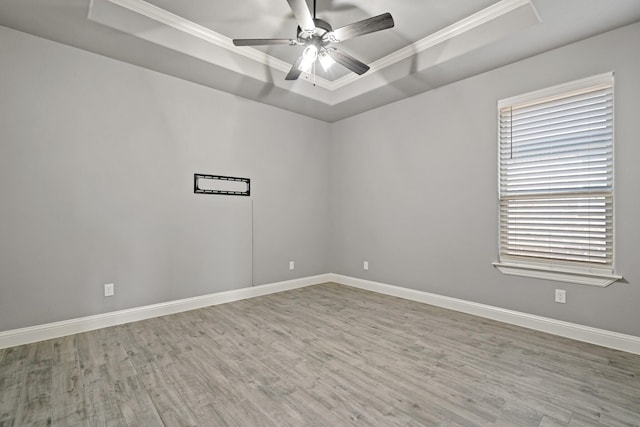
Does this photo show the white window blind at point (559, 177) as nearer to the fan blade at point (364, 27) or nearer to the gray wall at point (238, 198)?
the gray wall at point (238, 198)

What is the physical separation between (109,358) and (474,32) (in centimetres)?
432

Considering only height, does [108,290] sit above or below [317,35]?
below

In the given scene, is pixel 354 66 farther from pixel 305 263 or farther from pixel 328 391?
pixel 305 263

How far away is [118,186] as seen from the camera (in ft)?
10.6

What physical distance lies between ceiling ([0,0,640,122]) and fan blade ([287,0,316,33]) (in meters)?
0.53

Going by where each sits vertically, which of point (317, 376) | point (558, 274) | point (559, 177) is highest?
point (559, 177)

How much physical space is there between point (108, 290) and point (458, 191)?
3999mm

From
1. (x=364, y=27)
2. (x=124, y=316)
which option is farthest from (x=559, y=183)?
(x=124, y=316)

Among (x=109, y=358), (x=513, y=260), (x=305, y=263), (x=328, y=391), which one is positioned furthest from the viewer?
(x=305, y=263)

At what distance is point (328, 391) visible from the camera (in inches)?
79.3

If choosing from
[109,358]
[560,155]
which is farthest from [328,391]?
[560,155]

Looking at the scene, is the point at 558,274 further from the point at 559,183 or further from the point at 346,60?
the point at 346,60

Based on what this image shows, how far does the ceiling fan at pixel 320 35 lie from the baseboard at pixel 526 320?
2.82 metres

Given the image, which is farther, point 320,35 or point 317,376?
point 320,35
